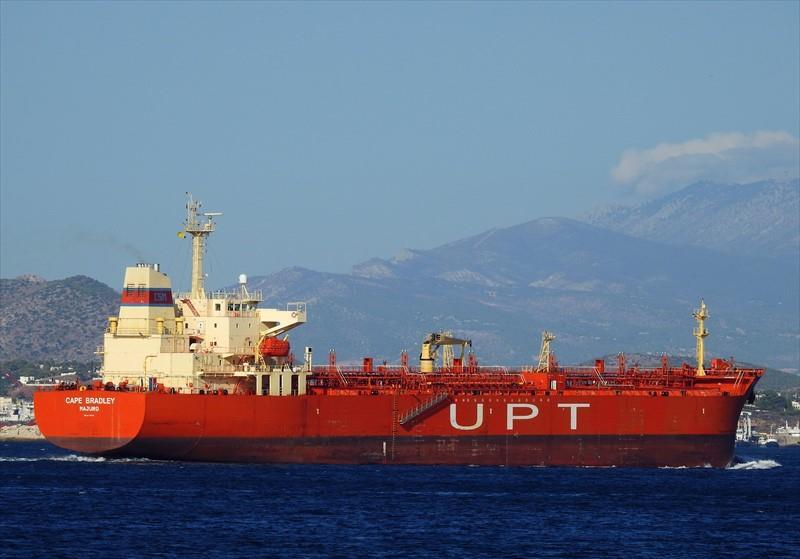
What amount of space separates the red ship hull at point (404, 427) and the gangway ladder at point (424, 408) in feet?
0.25

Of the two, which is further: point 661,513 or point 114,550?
point 661,513

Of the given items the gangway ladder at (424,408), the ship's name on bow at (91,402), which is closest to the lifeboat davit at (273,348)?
the gangway ladder at (424,408)

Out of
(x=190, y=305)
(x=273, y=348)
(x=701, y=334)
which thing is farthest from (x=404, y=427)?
(x=701, y=334)

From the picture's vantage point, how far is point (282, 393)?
65.0m

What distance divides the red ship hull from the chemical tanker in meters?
0.05

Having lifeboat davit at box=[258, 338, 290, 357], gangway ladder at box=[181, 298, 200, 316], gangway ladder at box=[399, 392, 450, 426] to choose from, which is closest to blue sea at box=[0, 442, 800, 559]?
gangway ladder at box=[399, 392, 450, 426]

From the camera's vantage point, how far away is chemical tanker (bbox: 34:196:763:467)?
2486 inches

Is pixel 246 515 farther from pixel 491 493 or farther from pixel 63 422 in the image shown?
pixel 63 422

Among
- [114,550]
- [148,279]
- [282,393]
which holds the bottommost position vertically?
[114,550]

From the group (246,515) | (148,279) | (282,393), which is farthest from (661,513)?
(148,279)

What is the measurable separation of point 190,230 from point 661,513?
2451cm

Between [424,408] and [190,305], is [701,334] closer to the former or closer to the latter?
[424,408]

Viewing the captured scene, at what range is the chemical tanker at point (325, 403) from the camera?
6316cm

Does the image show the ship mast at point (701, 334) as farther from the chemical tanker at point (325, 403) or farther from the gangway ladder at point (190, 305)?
the gangway ladder at point (190, 305)
